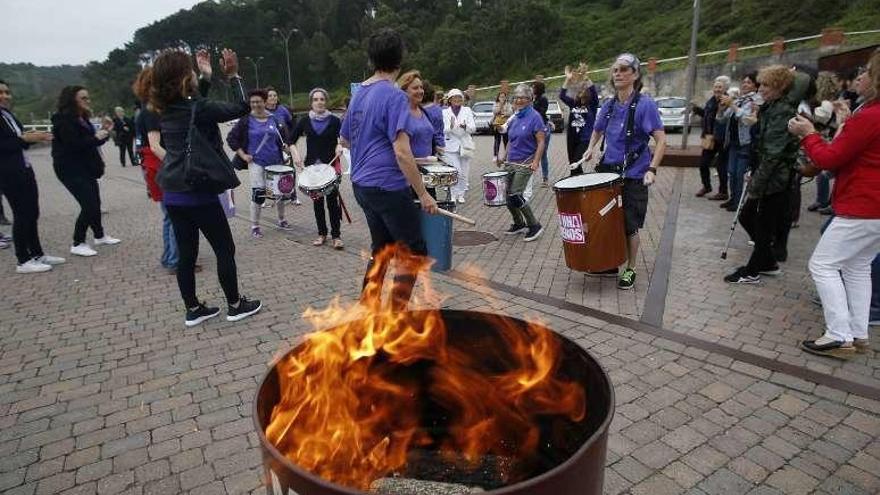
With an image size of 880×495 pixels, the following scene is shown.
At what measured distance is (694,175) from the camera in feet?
39.1

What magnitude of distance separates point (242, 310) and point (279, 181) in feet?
9.60

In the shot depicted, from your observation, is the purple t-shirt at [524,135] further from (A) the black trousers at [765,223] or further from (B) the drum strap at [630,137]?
(A) the black trousers at [765,223]

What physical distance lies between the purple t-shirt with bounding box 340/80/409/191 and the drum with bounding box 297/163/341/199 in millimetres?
2758

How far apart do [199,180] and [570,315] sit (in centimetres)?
311

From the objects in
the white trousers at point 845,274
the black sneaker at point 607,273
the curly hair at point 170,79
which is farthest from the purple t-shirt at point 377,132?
the white trousers at point 845,274

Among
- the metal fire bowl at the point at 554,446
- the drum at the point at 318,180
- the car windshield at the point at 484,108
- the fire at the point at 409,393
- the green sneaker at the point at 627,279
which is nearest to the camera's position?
the metal fire bowl at the point at 554,446

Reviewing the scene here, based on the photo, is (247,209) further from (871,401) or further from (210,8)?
(210,8)

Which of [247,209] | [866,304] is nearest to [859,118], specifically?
[866,304]

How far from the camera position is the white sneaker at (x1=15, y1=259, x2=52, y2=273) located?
6188mm

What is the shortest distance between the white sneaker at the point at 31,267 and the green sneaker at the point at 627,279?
637 cm

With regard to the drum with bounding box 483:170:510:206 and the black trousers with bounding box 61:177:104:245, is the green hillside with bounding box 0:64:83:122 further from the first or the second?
the drum with bounding box 483:170:510:206

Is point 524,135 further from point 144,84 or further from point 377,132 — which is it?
point 144,84

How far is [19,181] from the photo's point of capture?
19.2 ft

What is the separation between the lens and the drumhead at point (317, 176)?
6.39 metres
